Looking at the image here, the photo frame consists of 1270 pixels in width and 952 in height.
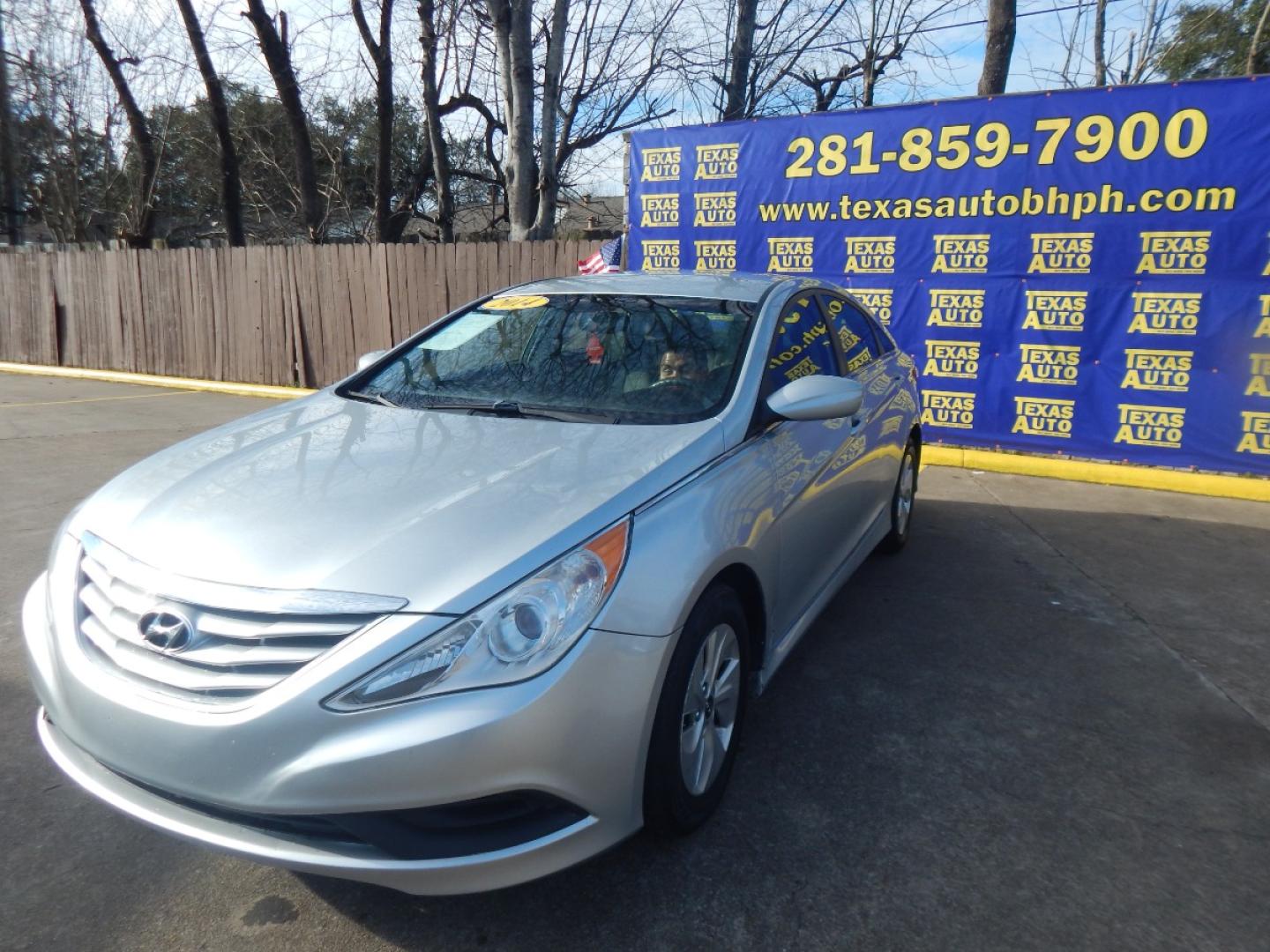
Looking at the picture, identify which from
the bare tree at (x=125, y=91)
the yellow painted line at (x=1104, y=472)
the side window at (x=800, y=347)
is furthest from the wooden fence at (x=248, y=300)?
the side window at (x=800, y=347)

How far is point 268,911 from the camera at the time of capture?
2.33 m

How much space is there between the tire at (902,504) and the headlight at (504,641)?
308cm

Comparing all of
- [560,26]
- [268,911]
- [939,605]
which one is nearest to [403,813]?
[268,911]

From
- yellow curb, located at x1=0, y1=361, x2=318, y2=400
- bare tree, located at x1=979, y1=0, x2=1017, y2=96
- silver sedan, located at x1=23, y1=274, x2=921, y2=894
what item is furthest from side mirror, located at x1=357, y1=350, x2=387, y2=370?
bare tree, located at x1=979, y1=0, x2=1017, y2=96

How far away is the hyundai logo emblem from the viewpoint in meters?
2.06

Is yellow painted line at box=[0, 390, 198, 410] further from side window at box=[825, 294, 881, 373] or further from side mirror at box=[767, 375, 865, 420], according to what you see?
side mirror at box=[767, 375, 865, 420]

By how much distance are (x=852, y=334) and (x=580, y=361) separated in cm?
168

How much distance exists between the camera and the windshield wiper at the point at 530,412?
120 inches

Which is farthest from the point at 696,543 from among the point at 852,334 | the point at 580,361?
the point at 852,334

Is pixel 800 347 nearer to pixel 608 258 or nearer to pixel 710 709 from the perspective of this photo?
pixel 710 709

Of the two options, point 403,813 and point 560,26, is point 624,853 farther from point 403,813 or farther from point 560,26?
point 560,26

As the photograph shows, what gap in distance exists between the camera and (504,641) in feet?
6.61

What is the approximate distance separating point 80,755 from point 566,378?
1.91 metres

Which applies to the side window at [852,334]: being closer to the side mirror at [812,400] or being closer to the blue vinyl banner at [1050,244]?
the side mirror at [812,400]
